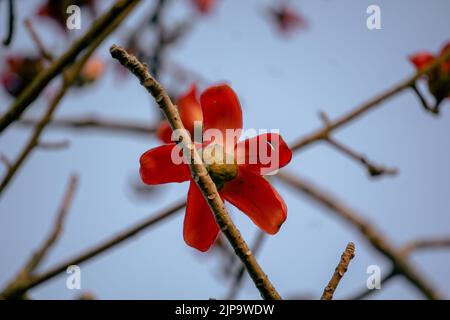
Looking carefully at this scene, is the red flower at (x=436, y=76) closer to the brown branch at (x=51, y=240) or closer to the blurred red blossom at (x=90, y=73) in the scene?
the brown branch at (x=51, y=240)

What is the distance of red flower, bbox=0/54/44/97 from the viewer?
1.63 meters

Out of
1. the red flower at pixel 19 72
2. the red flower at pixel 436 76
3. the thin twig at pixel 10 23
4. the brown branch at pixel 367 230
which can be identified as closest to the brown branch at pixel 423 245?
the brown branch at pixel 367 230

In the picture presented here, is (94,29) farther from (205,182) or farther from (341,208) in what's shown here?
(341,208)

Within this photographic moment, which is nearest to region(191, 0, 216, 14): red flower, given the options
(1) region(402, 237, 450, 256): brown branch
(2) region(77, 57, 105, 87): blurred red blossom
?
(2) region(77, 57, 105, 87): blurred red blossom

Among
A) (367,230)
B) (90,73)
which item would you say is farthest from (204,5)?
(367,230)

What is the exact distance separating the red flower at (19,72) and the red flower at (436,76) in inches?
46.1

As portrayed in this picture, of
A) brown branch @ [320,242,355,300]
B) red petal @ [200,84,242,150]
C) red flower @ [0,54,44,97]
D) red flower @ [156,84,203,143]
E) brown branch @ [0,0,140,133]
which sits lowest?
brown branch @ [320,242,355,300]

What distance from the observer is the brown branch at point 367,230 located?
109cm

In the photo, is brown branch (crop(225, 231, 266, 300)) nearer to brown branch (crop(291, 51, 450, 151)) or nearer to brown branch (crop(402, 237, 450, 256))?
brown branch (crop(291, 51, 450, 151))

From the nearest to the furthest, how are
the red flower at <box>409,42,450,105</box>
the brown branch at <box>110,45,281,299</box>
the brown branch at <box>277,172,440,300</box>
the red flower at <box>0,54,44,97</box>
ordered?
the brown branch at <box>110,45,281,299</box> → the red flower at <box>409,42,450,105</box> → the brown branch at <box>277,172,440,300</box> → the red flower at <box>0,54,44,97</box>

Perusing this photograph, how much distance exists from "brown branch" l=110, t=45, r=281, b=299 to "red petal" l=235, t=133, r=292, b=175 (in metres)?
0.11
